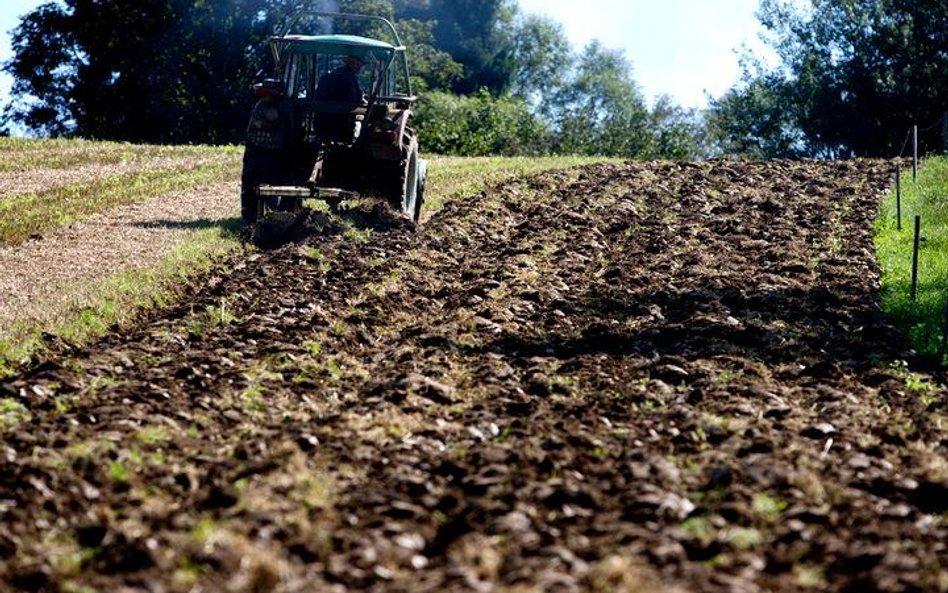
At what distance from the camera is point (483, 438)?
21.4ft

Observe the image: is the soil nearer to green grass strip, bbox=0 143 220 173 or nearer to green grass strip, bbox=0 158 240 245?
green grass strip, bbox=0 158 240 245

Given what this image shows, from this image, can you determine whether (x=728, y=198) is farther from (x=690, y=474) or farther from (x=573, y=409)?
(x=690, y=474)

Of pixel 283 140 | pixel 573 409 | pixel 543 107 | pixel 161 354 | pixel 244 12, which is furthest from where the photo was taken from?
pixel 543 107

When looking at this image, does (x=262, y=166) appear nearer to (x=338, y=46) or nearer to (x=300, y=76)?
(x=300, y=76)

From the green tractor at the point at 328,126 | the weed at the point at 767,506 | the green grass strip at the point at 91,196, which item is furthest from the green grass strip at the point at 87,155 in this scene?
the weed at the point at 767,506

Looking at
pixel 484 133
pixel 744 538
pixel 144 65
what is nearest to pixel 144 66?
pixel 144 65

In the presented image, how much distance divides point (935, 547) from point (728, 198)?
1313cm

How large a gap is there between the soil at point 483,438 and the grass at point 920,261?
23 centimetres

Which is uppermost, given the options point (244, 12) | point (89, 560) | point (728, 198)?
point (244, 12)

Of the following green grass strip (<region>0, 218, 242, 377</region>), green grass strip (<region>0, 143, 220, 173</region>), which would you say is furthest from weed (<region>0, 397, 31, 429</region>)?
green grass strip (<region>0, 143, 220, 173</region>)

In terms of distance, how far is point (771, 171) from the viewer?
68.8ft

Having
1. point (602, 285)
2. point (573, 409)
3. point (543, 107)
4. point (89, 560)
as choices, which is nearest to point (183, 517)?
point (89, 560)

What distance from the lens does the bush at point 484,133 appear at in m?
35.9

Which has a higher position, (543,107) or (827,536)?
(543,107)
